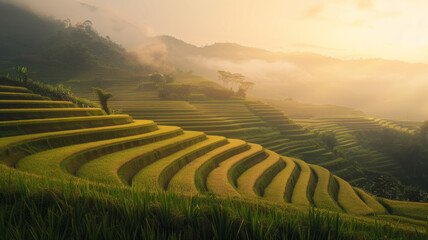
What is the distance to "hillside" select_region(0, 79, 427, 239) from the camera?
9273 millimetres

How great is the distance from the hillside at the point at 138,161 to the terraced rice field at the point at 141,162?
0.11ft

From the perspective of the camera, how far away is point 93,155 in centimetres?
1130

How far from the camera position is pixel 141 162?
40.1 ft

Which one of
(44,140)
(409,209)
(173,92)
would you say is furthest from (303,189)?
(173,92)

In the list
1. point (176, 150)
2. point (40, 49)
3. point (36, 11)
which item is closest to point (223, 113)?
point (176, 150)

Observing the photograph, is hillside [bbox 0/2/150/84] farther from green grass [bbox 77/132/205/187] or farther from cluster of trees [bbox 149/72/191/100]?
green grass [bbox 77/132/205/187]

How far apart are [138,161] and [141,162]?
264mm

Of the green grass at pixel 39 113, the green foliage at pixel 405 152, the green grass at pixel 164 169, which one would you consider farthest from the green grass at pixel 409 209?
the green foliage at pixel 405 152

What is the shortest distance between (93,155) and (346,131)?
80.3 meters

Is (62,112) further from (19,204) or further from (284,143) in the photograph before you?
(284,143)

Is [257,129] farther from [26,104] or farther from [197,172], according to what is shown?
[26,104]

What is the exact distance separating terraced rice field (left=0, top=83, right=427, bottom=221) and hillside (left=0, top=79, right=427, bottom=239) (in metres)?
0.03

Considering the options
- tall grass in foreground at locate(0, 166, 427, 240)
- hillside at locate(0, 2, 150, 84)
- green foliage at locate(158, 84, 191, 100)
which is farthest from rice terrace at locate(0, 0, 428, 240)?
hillside at locate(0, 2, 150, 84)

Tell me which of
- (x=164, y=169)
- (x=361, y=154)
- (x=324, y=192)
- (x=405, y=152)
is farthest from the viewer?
(x=405, y=152)
